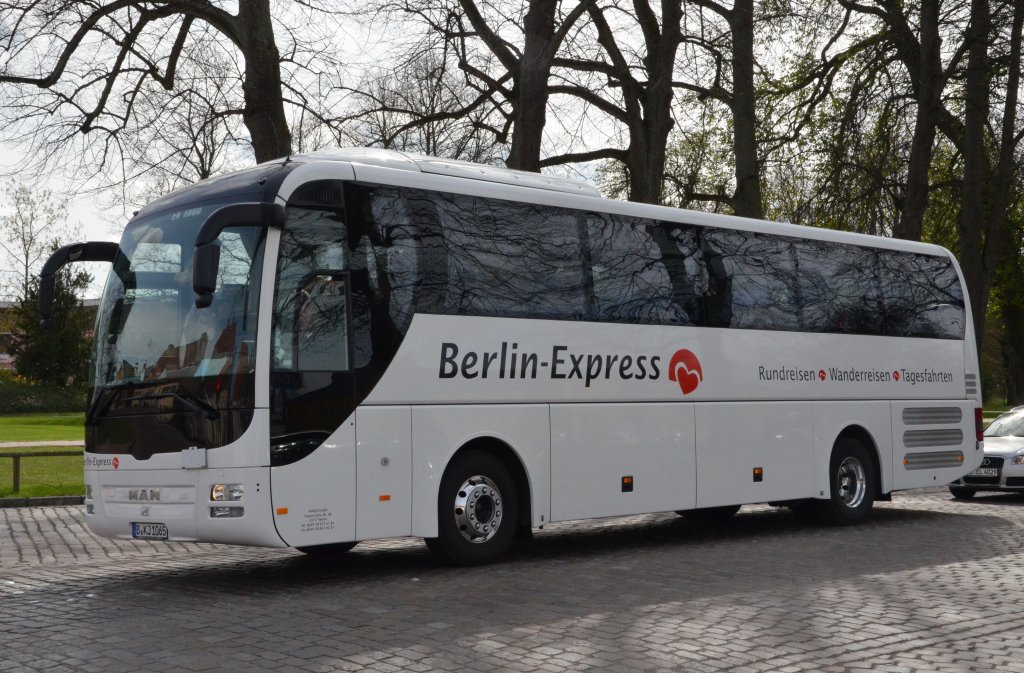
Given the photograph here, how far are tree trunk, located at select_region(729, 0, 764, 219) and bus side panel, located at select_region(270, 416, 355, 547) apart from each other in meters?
12.8

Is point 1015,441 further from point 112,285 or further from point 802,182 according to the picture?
point 112,285

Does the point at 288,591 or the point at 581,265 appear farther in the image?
the point at 581,265

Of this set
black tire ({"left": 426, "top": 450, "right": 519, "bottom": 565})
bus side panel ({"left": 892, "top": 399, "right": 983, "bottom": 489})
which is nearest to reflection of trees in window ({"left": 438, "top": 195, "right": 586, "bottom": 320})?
black tire ({"left": 426, "top": 450, "right": 519, "bottom": 565})

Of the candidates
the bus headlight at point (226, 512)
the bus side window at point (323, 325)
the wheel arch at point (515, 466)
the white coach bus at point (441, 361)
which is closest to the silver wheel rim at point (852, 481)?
the white coach bus at point (441, 361)

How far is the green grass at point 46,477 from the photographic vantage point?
20531 millimetres

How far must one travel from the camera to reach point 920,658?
23.7 ft

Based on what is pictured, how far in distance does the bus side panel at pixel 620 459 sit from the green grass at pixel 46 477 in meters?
11.2

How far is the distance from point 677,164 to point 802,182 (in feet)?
30.0

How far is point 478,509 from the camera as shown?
452 inches

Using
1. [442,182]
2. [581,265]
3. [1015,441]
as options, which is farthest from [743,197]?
[442,182]

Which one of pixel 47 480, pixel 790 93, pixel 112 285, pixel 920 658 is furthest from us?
pixel 790 93

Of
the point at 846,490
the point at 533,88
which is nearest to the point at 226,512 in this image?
the point at 846,490

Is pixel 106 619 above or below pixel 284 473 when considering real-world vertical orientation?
below

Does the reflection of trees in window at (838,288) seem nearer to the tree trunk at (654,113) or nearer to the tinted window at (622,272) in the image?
the tinted window at (622,272)
